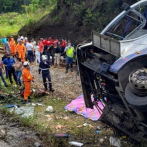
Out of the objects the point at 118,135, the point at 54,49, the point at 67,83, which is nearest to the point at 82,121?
the point at 118,135

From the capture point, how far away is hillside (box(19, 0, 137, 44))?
57.7ft

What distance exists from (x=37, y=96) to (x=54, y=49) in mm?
5553

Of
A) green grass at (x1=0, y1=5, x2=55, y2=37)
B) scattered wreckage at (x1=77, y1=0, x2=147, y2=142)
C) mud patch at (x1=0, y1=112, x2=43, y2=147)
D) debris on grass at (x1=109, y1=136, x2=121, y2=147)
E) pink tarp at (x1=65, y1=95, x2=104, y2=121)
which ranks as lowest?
green grass at (x1=0, y1=5, x2=55, y2=37)

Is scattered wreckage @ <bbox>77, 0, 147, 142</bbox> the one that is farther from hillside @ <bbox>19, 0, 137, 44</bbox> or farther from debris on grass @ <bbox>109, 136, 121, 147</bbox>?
hillside @ <bbox>19, 0, 137, 44</bbox>

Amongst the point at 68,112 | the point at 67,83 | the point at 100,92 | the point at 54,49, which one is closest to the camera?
the point at 100,92

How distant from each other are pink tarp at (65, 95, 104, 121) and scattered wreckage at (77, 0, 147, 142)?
1.16 metres

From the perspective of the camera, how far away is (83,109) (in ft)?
28.0

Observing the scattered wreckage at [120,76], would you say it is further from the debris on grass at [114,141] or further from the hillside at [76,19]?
the hillside at [76,19]

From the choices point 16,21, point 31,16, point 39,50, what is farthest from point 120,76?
point 16,21

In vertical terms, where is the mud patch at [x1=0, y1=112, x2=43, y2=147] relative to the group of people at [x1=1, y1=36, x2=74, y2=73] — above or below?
above

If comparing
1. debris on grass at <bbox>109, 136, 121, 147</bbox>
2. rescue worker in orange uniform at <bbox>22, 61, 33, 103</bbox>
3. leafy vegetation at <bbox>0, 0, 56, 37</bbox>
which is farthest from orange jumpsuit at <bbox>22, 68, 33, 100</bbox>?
leafy vegetation at <bbox>0, 0, 56, 37</bbox>

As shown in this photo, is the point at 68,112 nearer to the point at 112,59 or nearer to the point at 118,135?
the point at 118,135

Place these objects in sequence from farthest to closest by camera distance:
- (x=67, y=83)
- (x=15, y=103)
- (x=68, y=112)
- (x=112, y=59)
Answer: (x=67, y=83) < (x=15, y=103) < (x=68, y=112) < (x=112, y=59)

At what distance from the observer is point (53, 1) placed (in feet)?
74.9
